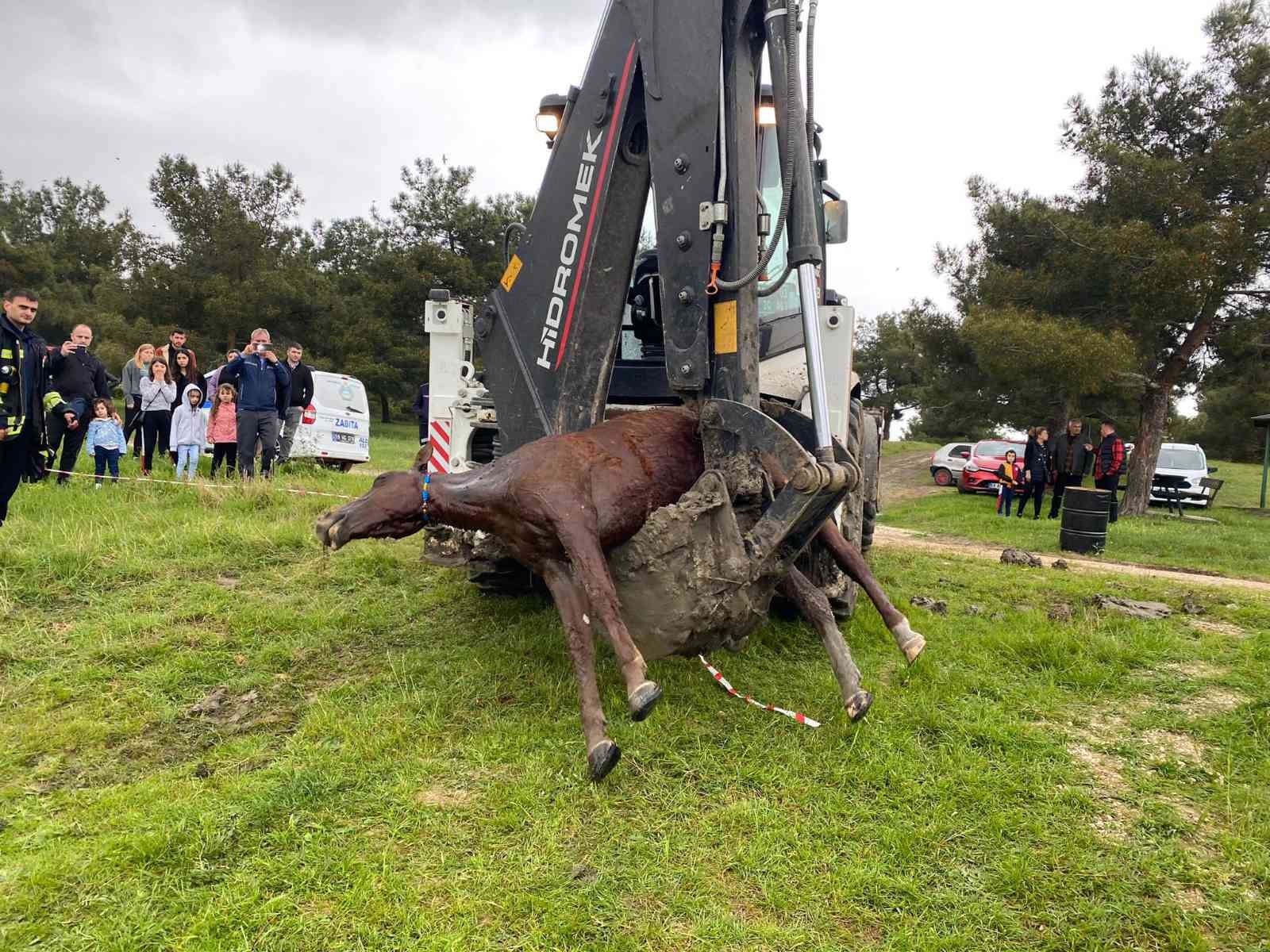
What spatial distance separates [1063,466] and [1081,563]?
4.38 meters

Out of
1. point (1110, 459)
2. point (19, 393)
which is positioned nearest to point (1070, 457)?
point (1110, 459)

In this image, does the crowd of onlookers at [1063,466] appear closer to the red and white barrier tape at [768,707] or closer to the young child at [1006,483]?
the young child at [1006,483]

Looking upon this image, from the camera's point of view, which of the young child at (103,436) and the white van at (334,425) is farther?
the white van at (334,425)

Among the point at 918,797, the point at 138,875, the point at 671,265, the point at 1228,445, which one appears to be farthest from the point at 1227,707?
the point at 1228,445

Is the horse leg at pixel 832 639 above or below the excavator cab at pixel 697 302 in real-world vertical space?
below

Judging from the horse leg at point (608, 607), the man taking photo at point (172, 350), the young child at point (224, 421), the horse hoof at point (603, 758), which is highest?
the man taking photo at point (172, 350)

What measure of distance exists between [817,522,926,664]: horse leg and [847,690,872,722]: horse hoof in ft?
1.24

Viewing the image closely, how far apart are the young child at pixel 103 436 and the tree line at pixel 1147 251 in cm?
1275

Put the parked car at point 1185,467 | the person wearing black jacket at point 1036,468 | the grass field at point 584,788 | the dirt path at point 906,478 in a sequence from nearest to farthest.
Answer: the grass field at point 584,788 → the person wearing black jacket at point 1036,468 → the parked car at point 1185,467 → the dirt path at point 906,478

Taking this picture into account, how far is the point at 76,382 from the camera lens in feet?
25.8

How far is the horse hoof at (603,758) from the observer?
9.15 ft

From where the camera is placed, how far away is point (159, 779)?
9.43 ft

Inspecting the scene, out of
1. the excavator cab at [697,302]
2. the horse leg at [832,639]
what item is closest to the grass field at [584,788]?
the horse leg at [832,639]

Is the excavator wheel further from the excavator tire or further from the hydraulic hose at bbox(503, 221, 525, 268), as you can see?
the hydraulic hose at bbox(503, 221, 525, 268)
